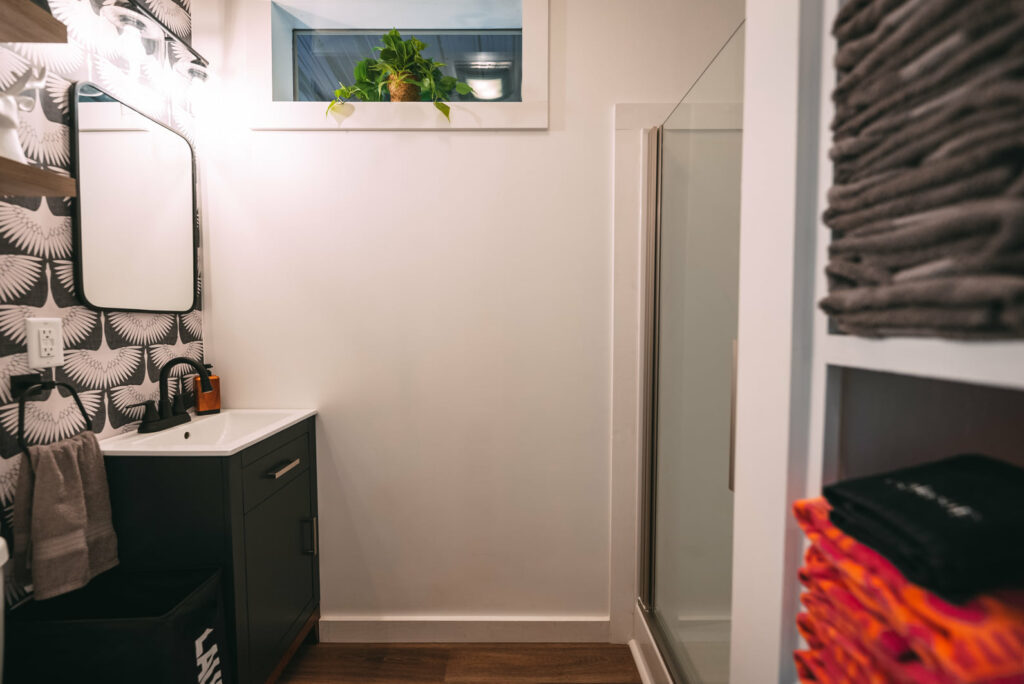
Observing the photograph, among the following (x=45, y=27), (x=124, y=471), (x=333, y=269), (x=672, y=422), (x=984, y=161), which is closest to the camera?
(x=984, y=161)

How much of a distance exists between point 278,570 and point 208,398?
676mm

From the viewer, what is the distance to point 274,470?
5.01 feet

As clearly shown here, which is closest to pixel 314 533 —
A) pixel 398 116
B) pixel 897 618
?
pixel 398 116

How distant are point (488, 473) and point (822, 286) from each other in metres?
1.51

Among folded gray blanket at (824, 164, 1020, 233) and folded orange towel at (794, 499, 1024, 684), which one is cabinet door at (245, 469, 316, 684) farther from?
folded gray blanket at (824, 164, 1020, 233)

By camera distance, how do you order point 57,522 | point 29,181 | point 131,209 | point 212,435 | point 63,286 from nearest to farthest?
point 29,181
point 57,522
point 63,286
point 131,209
point 212,435

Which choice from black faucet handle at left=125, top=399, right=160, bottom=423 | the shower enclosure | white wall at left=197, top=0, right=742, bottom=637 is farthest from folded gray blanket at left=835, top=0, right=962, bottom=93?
black faucet handle at left=125, top=399, right=160, bottom=423

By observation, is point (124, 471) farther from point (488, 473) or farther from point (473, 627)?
point (473, 627)

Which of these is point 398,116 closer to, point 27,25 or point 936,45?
point 27,25

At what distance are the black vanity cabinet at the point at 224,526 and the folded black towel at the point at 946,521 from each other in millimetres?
1380

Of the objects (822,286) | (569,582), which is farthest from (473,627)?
(822,286)

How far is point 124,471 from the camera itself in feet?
4.29

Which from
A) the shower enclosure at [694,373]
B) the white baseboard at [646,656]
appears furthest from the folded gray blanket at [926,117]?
the white baseboard at [646,656]

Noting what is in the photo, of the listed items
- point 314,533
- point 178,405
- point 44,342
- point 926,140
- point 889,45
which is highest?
point 889,45
